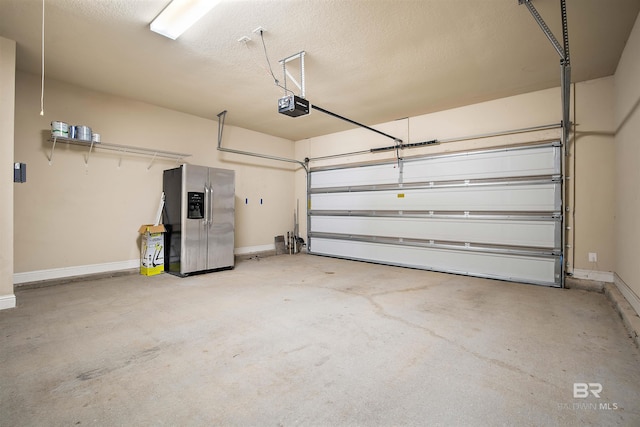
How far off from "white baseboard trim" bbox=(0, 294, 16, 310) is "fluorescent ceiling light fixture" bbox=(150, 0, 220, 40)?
3.25 m

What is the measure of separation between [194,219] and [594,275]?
19.8 ft

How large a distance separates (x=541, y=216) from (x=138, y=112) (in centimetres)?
668

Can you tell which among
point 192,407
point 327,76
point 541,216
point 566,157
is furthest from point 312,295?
point 566,157

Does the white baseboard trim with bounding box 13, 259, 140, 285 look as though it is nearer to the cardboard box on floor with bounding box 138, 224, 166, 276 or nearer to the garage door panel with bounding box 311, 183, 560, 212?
the cardboard box on floor with bounding box 138, 224, 166, 276

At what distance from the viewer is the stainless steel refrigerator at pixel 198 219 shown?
475 cm

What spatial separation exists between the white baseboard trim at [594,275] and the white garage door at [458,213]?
0.23 meters

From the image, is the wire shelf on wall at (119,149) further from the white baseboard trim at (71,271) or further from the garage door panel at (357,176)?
the garage door panel at (357,176)

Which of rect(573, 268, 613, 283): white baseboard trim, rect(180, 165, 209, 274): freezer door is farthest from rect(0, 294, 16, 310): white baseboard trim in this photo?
rect(573, 268, 613, 283): white baseboard trim

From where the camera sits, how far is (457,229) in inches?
199

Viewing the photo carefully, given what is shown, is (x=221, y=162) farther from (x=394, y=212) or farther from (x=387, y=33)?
(x=387, y=33)

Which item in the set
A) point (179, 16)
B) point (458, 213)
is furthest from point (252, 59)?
point (458, 213)

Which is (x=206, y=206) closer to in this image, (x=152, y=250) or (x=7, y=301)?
(x=152, y=250)

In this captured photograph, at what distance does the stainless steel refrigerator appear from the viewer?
475cm

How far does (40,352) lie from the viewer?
222cm
